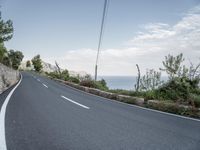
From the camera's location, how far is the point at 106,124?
546 centimetres

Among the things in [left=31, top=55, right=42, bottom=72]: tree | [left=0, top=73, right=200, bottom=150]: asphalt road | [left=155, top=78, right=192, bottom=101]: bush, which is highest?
[left=31, top=55, right=42, bottom=72]: tree

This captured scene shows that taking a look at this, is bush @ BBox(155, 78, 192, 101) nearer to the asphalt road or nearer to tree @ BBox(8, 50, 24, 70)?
the asphalt road

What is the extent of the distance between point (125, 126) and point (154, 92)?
20.3 ft

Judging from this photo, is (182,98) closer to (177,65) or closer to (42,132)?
(177,65)

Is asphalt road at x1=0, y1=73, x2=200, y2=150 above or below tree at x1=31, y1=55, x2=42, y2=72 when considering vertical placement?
below

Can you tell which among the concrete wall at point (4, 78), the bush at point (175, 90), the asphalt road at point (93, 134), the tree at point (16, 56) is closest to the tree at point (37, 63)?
the tree at point (16, 56)

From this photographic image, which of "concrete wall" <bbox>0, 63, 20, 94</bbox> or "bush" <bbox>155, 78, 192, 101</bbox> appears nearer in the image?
"bush" <bbox>155, 78, 192, 101</bbox>

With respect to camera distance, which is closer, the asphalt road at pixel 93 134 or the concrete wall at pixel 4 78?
the asphalt road at pixel 93 134

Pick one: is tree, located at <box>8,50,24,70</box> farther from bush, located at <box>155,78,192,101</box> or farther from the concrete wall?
bush, located at <box>155,78,192,101</box>

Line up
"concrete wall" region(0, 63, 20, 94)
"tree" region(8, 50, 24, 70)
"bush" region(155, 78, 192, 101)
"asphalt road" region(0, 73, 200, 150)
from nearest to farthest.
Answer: "asphalt road" region(0, 73, 200, 150)
"bush" region(155, 78, 192, 101)
"concrete wall" region(0, 63, 20, 94)
"tree" region(8, 50, 24, 70)

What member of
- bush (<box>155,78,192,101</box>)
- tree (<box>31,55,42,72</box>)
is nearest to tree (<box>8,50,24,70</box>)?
tree (<box>31,55,42,72</box>)

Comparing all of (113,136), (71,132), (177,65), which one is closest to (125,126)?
(113,136)

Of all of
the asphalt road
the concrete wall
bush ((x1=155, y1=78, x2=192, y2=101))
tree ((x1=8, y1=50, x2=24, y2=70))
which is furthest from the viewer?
tree ((x1=8, y1=50, x2=24, y2=70))

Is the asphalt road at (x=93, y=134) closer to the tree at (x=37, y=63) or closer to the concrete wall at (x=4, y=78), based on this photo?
the concrete wall at (x=4, y=78)
